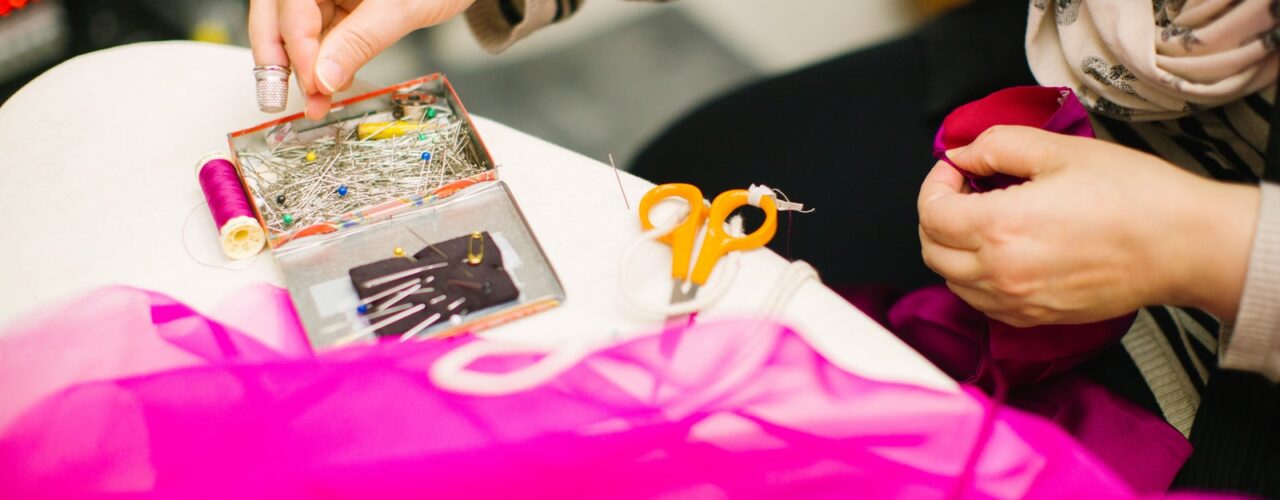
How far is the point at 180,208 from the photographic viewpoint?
0.86m

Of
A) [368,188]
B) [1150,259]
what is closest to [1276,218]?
[1150,259]

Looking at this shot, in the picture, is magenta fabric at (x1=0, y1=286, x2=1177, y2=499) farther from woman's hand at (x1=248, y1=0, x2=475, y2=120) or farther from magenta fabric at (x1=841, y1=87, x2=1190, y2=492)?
woman's hand at (x1=248, y1=0, x2=475, y2=120)

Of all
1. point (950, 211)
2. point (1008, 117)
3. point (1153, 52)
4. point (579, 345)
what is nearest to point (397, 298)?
point (579, 345)

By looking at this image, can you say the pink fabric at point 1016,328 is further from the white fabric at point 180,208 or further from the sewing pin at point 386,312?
the sewing pin at point 386,312

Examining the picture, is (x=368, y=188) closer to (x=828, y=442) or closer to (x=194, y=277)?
(x=194, y=277)

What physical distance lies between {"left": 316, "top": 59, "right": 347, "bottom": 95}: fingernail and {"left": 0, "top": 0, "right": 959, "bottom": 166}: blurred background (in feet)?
3.80

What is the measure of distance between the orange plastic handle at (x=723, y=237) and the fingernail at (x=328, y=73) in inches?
14.9

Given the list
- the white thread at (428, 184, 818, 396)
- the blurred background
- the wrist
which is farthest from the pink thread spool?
the blurred background

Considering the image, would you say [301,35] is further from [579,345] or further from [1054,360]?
[1054,360]

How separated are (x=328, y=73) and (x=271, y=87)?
0.21 ft

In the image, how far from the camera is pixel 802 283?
0.76 metres

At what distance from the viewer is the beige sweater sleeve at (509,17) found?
3.47 ft

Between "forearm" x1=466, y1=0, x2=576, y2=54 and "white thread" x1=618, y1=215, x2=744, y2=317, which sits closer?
"white thread" x1=618, y1=215, x2=744, y2=317

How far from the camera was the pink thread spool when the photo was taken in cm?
79
